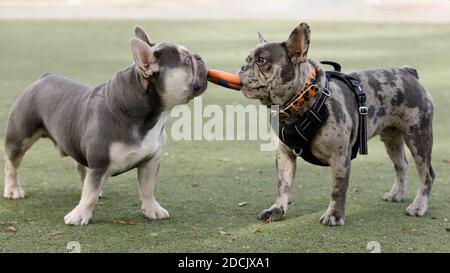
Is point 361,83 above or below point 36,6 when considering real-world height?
above

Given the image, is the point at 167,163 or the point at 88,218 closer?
the point at 88,218

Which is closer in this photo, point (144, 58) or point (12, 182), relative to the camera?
point (144, 58)

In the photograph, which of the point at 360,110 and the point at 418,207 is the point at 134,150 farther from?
the point at 418,207

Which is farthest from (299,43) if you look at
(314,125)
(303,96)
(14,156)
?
(14,156)

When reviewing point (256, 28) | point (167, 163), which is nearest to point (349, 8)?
point (256, 28)

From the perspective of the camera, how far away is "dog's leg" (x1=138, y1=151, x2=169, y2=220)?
5.77 m

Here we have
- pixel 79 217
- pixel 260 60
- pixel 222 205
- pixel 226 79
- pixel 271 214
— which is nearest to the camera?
pixel 260 60

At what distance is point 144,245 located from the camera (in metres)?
5.10

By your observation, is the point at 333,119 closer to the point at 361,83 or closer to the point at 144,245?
the point at 361,83

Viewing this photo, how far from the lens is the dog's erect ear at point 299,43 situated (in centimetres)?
523

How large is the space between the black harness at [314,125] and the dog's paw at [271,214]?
0.46m

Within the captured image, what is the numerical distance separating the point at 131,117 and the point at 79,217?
83 cm

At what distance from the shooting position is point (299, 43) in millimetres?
5270
